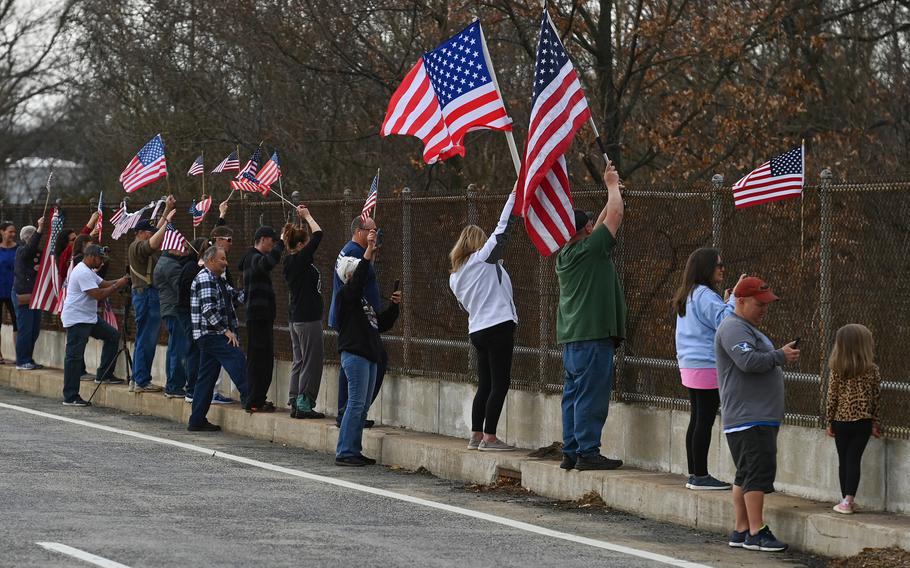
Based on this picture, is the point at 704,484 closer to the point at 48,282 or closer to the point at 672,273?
the point at 672,273

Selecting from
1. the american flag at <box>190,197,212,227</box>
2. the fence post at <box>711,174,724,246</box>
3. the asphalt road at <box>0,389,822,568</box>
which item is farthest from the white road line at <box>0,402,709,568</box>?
the american flag at <box>190,197,212,227</box>

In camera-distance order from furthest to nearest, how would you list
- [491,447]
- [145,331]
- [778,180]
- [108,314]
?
[108,314], [145,331], [491,447], [778,180]

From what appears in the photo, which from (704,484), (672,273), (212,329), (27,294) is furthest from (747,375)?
(27,294)

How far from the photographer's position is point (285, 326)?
17531mm

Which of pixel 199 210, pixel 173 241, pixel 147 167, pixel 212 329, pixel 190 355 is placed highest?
pixel 147 167

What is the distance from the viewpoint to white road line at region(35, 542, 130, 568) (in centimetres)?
852

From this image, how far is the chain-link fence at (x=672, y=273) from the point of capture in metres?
10.1

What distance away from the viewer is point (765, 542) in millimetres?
9617

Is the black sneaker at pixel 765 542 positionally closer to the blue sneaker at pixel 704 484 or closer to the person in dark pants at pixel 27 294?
the blue sneaker at pixel 704 484

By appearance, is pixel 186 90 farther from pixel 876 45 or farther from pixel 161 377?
pixel 876 45

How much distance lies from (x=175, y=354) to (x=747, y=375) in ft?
30.8

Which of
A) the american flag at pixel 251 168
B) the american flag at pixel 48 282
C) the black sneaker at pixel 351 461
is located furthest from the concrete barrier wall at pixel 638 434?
the american flag at pixel 48 282

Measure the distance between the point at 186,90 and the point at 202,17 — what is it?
2.41 metres

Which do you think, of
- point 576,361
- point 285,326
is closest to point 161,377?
point 285,326
